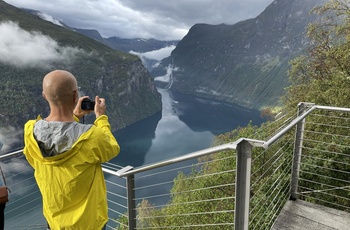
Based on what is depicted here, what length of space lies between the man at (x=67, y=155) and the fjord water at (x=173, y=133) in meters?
44.7

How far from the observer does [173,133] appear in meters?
74.8

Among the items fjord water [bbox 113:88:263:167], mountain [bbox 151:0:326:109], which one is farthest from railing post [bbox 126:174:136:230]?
mountain [bbox 151:0:326:109]

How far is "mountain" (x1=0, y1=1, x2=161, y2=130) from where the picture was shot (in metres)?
95.9

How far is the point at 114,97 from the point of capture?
11256 cm

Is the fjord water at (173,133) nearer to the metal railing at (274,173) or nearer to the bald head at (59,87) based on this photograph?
the metal railing at (274,173)

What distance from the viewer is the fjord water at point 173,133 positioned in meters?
56.2

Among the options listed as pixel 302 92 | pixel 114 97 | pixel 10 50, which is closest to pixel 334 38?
pixel 302 92

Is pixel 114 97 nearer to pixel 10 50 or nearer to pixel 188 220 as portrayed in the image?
pixel 10 50

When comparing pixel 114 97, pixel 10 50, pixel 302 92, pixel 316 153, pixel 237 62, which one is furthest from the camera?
pixel 237 62

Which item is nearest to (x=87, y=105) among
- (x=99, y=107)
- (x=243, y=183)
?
(x=99, y=107)

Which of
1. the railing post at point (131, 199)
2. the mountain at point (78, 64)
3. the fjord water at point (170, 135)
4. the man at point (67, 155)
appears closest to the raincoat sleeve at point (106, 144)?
the man at point (67, 155)

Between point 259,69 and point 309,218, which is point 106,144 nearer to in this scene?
point 309,218

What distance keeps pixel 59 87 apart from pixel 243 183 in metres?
1.15

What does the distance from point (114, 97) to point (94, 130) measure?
11394cm
